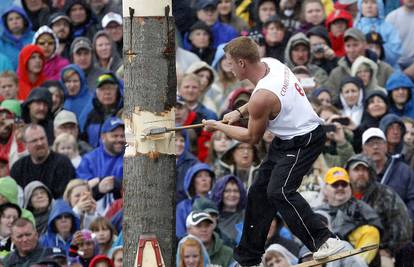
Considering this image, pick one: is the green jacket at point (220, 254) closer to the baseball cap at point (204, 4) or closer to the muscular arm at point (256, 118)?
the muscular arm at point (256, 118)

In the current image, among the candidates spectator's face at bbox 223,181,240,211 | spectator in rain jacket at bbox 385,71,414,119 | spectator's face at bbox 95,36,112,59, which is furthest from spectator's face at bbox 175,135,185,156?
spectator's face at bbox 95,36,112,59

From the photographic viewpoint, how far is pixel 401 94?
66.8 feet

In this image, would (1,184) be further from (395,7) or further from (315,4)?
(395,7)

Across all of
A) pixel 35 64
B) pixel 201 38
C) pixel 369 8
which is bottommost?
pixel 35 64

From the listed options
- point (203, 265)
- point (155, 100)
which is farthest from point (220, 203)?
point (155, 100)

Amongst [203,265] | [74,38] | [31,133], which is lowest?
[203,265]

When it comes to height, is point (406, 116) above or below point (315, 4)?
below

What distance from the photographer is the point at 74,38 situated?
22.5m

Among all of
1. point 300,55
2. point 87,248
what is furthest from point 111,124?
point 300,55

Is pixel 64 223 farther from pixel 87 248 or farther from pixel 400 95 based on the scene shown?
pixel 400 95

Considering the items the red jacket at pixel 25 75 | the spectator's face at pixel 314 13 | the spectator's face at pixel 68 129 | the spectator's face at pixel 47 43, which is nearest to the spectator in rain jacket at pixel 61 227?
the spectator's face at pixel 68 129

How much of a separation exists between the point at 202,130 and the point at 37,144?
7.26 feet

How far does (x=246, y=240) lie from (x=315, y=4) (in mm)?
9558

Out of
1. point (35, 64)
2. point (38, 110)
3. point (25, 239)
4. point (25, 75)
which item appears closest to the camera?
point (25, 239)
